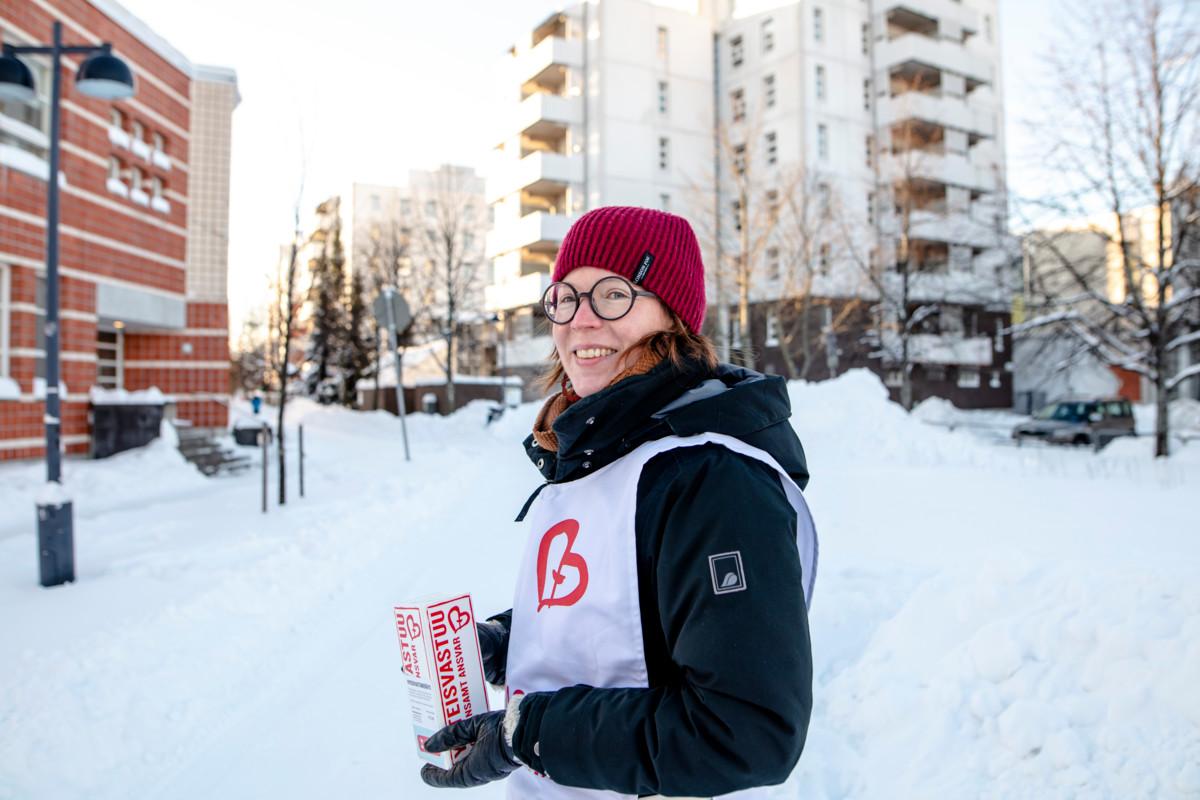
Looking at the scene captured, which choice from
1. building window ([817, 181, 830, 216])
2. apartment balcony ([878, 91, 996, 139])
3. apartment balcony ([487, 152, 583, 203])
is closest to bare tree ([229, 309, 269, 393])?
apartment balcony ([487, 152, 583, 203])

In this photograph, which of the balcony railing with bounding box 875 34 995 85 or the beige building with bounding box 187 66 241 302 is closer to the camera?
the beige building with bounding box 187 66 241 302

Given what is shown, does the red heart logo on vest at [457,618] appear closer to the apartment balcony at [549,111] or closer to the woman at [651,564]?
the woman at [651,564]

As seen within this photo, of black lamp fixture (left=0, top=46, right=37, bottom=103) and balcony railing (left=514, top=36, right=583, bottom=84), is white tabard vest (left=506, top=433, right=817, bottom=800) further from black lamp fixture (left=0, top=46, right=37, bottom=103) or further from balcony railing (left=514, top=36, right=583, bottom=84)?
balcony railing (left=514, top=36, right=583, bottom=84)

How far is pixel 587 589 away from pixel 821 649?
3.33m

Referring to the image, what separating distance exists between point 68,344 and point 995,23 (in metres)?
48.9

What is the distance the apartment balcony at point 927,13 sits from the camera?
37344 millimetres

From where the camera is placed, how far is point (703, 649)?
3.81 ft

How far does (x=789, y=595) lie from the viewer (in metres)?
1.19

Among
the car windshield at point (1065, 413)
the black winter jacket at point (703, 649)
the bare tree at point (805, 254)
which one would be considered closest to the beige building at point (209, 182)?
the bare tree at point (805, 254)

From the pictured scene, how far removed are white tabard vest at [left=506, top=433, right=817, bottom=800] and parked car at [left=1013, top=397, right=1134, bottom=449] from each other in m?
23.1

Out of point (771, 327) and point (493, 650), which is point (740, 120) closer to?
point (771, 327)

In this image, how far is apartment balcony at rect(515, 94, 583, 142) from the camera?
3544cm

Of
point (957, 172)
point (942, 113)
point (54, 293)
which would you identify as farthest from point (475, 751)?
point (942, 113)

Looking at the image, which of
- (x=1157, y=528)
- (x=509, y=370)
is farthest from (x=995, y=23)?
(x=1157, y=528)
